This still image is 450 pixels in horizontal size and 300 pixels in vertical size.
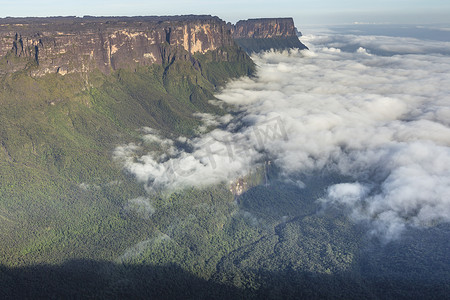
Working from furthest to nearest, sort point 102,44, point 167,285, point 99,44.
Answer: point 102,44, point 99,44, point 167,285

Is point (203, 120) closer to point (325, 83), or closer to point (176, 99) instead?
point (176, 99)

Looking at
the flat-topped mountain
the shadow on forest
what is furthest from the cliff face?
the shadow on forest

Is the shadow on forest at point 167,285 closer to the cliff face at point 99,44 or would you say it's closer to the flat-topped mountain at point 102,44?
the flat-topped mountain at point 102,44

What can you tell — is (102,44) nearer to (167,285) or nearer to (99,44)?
(99,44)

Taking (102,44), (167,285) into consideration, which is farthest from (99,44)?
(167,285)

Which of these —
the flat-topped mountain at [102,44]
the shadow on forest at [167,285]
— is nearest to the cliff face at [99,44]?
the flat-topped mountain at [102,44]

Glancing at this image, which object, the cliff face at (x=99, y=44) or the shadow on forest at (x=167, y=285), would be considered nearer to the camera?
the shadow on forest at (x=167, y=285)
